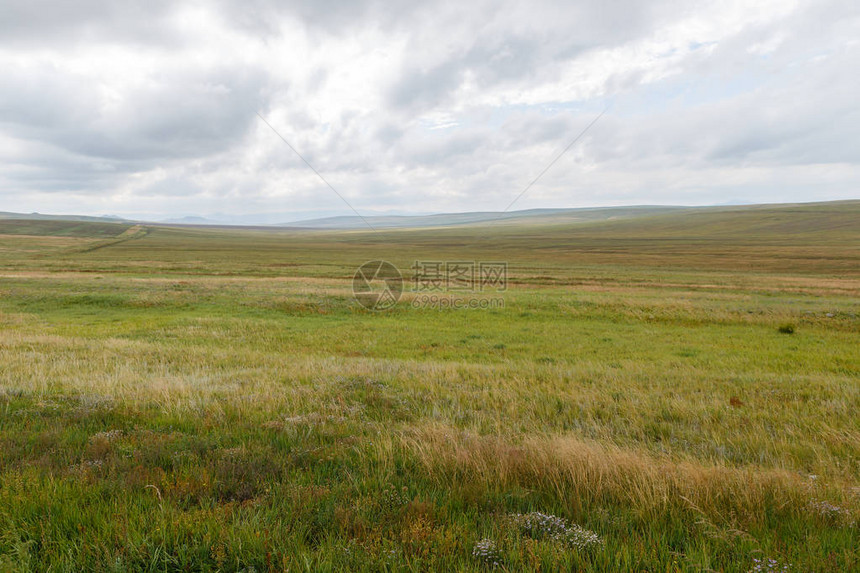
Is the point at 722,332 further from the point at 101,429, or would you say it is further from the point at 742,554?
the point at 101,429

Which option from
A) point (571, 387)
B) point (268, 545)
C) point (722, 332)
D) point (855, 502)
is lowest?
point (722, 332)

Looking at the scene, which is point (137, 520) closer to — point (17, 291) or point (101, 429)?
point (101, 429)

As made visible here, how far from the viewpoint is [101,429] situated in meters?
5.27

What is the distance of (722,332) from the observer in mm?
19719

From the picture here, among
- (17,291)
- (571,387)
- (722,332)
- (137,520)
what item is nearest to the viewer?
(137,520)

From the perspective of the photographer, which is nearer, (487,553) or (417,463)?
(487,553)

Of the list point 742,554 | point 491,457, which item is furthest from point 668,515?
point 491,457

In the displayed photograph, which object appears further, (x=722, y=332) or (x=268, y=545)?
(x=722, y=332)

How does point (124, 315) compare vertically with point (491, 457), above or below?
below

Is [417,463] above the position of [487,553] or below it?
below

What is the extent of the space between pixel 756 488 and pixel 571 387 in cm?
540

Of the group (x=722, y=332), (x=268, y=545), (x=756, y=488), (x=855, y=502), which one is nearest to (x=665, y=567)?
(x=756, y=488)

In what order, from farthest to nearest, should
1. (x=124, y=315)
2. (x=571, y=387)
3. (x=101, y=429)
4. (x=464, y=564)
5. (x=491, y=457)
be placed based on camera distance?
(x=124, y=315) < (x=571, y=387) < (x=101, y=429) < (x=491, y=457) < (x=464, y=564)

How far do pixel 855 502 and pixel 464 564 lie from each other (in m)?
3.66
